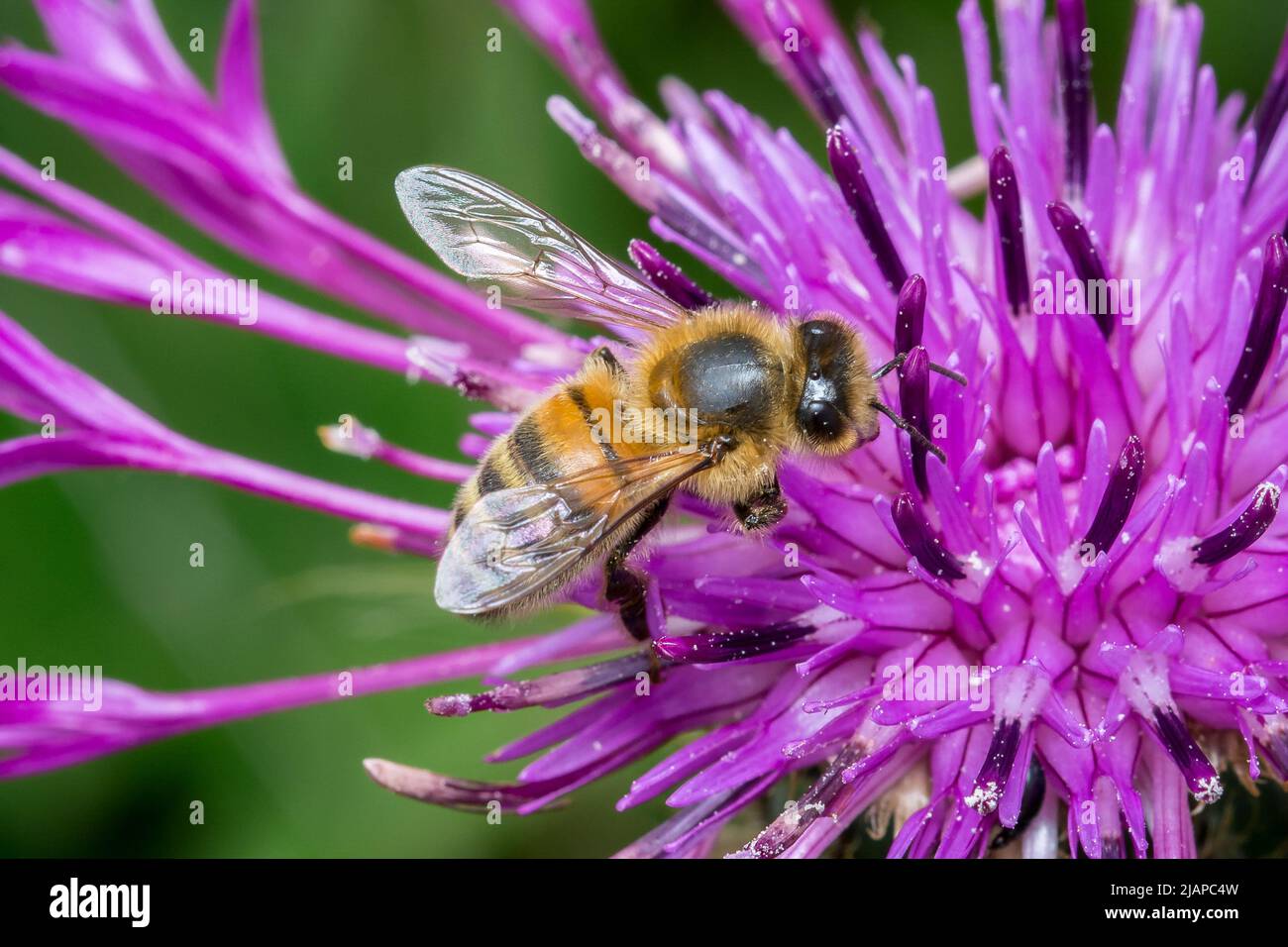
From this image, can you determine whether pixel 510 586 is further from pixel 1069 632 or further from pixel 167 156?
pixel 167 156

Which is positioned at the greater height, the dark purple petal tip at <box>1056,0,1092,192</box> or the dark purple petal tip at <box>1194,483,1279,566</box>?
the dark purple petal tip at <box>1056,0,1092,192</box>

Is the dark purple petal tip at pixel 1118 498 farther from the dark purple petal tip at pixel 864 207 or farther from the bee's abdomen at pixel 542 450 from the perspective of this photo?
the bee's abdomen at pixel 542 450

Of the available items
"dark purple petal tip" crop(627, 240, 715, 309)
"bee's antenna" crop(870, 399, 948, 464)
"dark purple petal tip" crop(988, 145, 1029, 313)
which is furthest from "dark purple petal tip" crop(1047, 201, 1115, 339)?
"dark purple petal tip" crop(627, 240, 715, 309)

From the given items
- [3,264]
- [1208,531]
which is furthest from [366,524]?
[1208,531]

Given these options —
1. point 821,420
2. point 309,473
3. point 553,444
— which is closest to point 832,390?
point 821,420

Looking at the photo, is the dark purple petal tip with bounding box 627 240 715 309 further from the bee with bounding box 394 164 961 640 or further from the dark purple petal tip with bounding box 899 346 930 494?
the dark purple petal tip with bounding box 899 346 930 494

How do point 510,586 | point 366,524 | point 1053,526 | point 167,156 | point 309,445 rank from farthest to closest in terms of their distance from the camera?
point 309,445
point 167,156
point 366,524
point 1053,526
point 510,586
